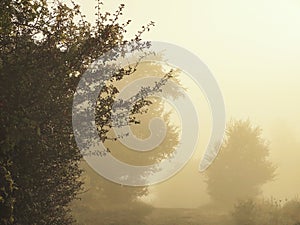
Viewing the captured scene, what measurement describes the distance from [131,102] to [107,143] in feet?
63.2

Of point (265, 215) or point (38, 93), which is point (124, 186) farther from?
point (38, 93)

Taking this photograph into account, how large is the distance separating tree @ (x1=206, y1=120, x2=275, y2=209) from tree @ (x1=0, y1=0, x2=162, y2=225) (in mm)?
28507

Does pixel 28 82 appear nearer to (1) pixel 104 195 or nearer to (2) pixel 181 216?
(2) pixel 181 216

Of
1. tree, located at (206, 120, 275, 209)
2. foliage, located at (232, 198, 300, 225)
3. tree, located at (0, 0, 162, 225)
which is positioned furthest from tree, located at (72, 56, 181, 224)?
tree, located at (0, 0, 162, 225)

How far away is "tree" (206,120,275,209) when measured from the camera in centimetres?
3497

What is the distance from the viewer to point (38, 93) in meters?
7.08

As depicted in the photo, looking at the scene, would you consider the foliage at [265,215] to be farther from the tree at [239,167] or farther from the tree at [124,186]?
the tree at [239,167]

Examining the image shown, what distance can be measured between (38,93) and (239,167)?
101 ft

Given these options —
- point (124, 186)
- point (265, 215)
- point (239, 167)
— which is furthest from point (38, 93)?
point (239, 167)

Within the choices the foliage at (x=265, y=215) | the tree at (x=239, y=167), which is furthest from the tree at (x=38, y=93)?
the tree at (x=239, y=167)

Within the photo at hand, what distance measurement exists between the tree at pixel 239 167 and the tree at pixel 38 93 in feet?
93.5

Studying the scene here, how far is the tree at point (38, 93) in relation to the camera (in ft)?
22.9

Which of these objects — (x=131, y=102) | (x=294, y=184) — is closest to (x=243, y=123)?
(x=294, y=184)

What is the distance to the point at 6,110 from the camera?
7.03 meters
